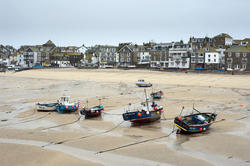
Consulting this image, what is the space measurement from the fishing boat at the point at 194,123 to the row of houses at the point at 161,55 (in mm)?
66463

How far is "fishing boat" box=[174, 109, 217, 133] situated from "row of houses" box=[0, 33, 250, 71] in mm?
66463

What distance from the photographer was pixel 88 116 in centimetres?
2577

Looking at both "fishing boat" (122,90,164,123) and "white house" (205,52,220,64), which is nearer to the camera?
"fishing boat" (122,90,164,123)

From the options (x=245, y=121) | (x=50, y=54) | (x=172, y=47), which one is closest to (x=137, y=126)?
(x=245, y=121)

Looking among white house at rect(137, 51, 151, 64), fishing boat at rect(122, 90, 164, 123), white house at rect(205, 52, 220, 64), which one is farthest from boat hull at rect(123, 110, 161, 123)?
white house at rect(137, 51, 151, 64)

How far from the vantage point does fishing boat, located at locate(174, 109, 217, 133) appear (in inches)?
780

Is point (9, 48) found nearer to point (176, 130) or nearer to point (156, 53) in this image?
point (156, 53)

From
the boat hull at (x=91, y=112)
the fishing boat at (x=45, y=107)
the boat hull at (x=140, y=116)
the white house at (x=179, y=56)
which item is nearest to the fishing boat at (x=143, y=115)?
the boat hull at (x=140, y=116)

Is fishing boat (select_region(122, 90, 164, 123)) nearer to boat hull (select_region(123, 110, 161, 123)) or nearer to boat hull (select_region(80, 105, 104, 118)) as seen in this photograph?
boat hull (select_region(123, 110, 161, 123))

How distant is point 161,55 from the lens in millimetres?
102000

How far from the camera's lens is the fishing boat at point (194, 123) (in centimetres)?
1981

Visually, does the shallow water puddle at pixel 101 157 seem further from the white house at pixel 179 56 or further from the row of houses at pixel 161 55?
the white house at pixel 179 56

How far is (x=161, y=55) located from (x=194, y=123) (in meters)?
82.1

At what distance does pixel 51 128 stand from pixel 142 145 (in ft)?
28.7
